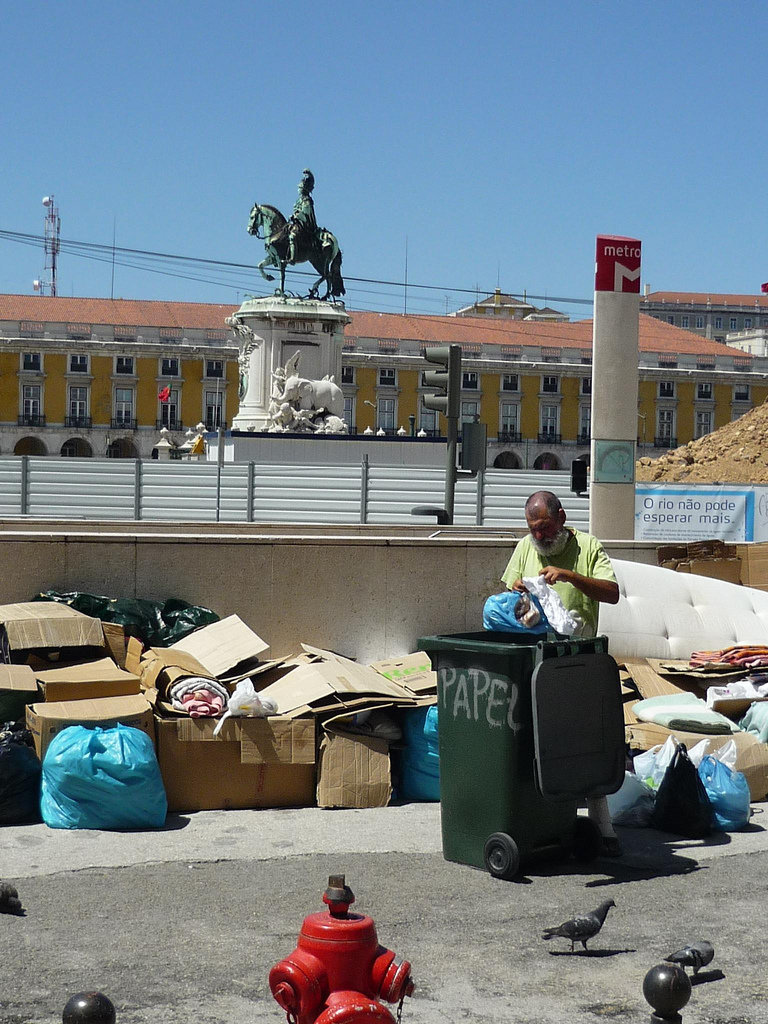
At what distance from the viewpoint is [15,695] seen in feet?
23.8

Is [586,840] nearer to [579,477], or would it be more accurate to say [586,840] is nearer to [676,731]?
[676,731]

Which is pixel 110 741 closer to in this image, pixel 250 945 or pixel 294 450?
pixel 250 945

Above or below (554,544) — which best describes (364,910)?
below

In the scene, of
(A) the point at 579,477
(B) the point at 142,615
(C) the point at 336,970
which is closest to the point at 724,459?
(A) the point at 579,477

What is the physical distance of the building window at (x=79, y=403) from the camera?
295ft

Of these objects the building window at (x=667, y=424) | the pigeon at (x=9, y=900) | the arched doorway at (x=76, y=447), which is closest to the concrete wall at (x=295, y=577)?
the pigeon at (x=9, y=900)

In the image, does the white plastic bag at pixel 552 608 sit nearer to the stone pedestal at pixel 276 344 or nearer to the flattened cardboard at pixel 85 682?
the flattened cardboard at pixel 85 682

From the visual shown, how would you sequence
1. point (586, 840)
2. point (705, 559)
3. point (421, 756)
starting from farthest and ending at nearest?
point (705, 559) < point (421, 756) < point (586, 840)

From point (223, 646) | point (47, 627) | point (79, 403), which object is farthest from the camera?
point (79, 403)

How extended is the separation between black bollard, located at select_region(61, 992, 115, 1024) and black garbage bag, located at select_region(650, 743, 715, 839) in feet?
13.9

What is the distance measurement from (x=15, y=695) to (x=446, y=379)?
19.1ft

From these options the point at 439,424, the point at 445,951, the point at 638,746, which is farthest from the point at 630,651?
the point at 439,424

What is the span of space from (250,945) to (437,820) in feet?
7.73

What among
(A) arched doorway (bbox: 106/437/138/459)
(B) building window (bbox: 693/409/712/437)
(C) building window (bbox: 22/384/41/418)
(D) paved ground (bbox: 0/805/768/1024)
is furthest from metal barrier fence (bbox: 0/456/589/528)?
(B) building window (bbox: 693/409/712/437)
